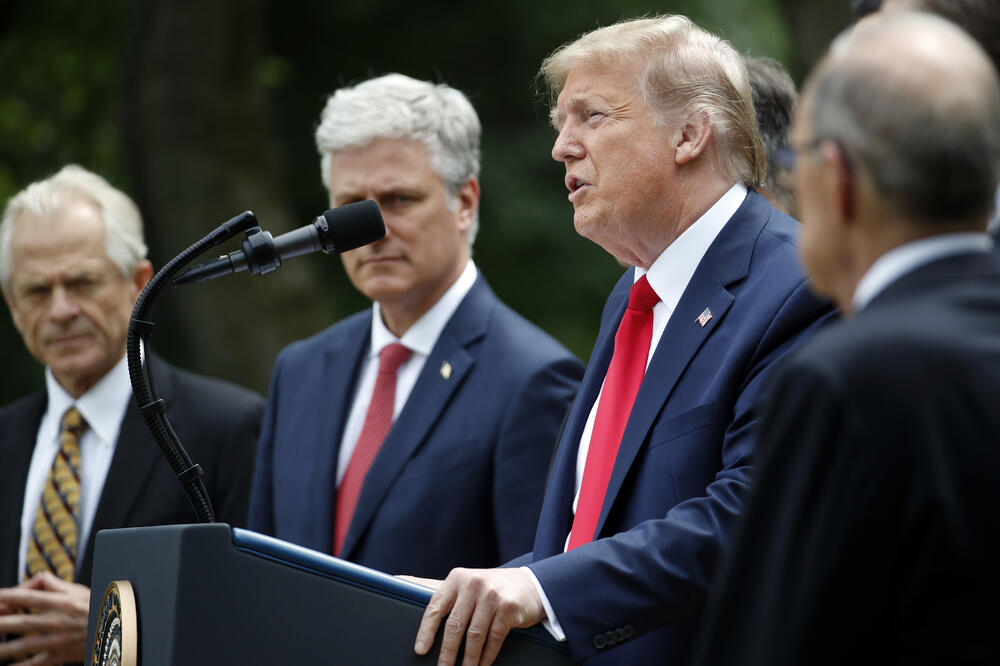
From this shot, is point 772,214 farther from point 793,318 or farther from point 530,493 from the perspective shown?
point 530,493

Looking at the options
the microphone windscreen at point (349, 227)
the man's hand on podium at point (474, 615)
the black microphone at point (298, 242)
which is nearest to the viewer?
the man's hand on podium at point (474, 615)

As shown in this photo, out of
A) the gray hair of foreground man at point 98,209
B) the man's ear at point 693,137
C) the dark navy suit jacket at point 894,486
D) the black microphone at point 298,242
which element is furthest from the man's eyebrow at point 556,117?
the gray hair of foreground man at point 98,209

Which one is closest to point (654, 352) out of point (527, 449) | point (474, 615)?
point (474, 615)

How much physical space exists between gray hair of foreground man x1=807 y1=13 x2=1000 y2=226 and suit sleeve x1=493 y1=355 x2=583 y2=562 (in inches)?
83.2

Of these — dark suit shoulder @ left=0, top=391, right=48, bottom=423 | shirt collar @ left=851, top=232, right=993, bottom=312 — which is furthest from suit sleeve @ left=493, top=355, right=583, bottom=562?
shirt collar @ left=851, top=232, right=993, bottom=312

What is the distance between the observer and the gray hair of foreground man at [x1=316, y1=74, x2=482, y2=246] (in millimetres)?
4016

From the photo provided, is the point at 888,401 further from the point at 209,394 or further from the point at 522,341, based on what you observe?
the point at 209,394

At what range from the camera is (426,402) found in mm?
3775

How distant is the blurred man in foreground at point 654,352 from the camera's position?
7.78ft

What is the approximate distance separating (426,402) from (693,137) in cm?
127

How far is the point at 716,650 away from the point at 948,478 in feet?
1.23

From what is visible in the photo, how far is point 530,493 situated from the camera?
3533mm

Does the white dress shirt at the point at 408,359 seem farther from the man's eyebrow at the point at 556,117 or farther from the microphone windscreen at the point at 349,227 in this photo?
the microphone windscreen at the point at 349,227

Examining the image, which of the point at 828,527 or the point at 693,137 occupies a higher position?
the point at 693,137
